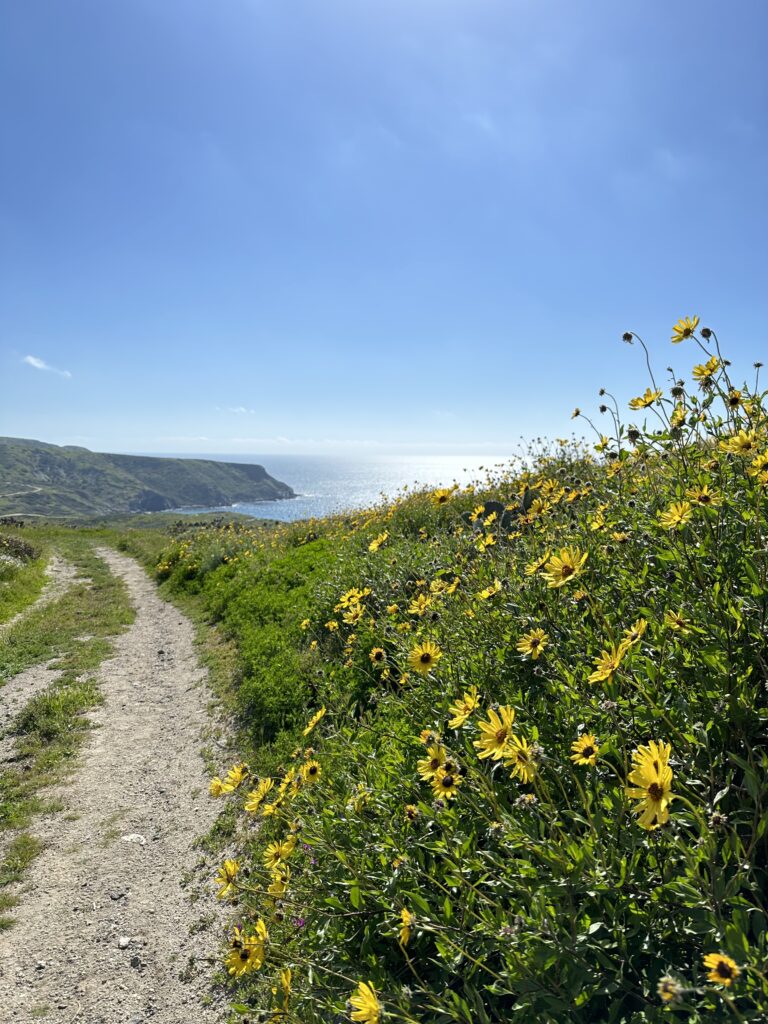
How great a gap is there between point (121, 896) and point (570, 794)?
4362 mm

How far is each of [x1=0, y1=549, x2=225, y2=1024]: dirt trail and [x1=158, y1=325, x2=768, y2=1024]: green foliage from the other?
57 cm

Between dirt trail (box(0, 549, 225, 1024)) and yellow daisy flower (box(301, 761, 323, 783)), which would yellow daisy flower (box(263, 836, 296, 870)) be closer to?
yellow daisy flower (box(301, 761, 323, 783))

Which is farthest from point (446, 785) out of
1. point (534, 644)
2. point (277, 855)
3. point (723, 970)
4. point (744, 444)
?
point (744, 444)

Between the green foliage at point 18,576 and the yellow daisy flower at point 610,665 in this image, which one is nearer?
the yellow daisy flower at point 610,665

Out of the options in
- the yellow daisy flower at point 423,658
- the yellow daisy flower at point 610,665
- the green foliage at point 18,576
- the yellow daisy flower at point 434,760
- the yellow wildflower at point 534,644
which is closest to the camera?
the yellow daisy flower at point 610,665

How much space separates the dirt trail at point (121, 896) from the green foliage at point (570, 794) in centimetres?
57

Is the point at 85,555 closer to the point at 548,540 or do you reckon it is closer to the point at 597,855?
the point at 548,540

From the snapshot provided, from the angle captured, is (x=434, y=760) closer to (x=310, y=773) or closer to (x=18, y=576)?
(x=310, y=773)

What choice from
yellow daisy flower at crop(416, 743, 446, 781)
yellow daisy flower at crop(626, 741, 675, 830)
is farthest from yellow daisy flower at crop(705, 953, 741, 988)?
yellow daisy flower at crop(416, 743, 446, 781)

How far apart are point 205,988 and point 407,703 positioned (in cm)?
248

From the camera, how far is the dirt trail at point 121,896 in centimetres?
375

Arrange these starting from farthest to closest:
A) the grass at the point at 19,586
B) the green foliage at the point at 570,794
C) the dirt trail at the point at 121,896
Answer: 1. the grass at the point at 19,586
2. the dirt trail at the point at 121,896
3. the green foliage at the point at 570,794

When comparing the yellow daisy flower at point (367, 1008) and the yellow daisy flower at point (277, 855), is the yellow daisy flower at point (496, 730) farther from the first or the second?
the yellow daisy flower at point (277, 855)

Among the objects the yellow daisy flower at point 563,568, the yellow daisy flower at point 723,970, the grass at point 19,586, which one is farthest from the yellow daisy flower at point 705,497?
the grass at point 19,586
